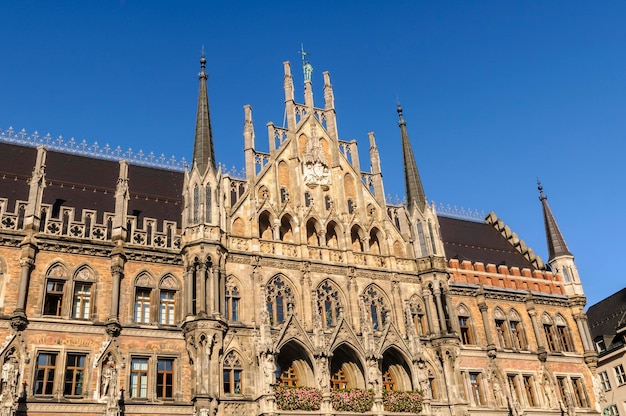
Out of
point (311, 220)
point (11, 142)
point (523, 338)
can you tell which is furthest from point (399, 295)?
point (11, 142)

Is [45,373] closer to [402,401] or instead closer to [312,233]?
[312,233]

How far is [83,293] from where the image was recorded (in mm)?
27453

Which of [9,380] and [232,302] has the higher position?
[232,302]

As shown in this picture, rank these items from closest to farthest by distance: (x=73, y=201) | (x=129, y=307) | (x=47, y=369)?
(x=47, y=369) < (x=129, y=307) < (x=73, y=201)

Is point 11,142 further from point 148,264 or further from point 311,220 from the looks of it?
point 311,220

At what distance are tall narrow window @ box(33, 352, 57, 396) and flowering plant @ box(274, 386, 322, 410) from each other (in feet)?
29.0

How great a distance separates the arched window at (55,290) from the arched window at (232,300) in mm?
6817

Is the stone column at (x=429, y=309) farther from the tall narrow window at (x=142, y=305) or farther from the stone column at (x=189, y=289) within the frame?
the tall narrow window at (x=142, y=305)

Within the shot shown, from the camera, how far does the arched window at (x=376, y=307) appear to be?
106 feet

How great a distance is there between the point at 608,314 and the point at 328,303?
28101mm

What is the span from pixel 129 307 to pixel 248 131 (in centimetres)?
1145

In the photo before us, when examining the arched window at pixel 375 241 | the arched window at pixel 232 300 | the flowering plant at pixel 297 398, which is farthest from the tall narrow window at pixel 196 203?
the arched window at pixel 375 241

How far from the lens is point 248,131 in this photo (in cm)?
3438

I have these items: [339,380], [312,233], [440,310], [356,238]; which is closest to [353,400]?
[339,380]
